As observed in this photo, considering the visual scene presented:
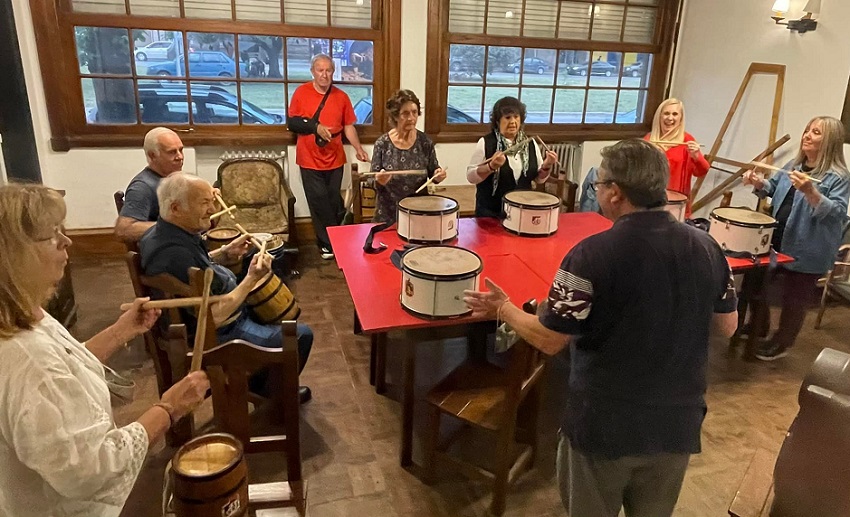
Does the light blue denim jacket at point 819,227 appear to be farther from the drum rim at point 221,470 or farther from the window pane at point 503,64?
the drum rim at point 221,470

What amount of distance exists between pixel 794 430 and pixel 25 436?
4.71 feet

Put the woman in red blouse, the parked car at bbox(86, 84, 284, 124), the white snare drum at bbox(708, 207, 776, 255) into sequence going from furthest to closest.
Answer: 1. the parked car at bbox(86, 84, 284, 124)
2. the woman in red blouse
3. the white snare drum at bbox(708, 207, 776, 255)

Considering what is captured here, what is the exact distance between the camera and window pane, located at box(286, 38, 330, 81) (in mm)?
4613

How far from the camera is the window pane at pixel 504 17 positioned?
5.04 meters

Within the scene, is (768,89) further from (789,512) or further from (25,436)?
(25,436)

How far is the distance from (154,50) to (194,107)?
454 millimetres

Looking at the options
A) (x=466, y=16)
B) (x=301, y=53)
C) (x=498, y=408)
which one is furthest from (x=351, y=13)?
(x=498, y=408)

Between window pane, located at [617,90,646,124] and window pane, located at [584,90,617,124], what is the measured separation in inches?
3.5

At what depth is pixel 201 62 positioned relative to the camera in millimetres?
4461

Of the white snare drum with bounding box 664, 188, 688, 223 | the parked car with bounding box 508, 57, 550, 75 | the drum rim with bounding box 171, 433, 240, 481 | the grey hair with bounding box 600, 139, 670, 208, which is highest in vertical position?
the parked car with bounding box 508, 57, 550, 75

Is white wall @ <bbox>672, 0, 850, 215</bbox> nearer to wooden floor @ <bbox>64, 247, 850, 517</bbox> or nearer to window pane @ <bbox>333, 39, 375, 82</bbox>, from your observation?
wooden floor @ <bbox>64, 247, 850, 517</bbox>

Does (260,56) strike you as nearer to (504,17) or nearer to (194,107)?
(194,107)

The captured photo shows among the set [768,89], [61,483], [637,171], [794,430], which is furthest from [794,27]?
[61,483]

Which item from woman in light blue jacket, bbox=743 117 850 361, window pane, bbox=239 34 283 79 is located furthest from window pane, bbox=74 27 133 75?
woman in light blue jacket, bbox=743 117 850 361
